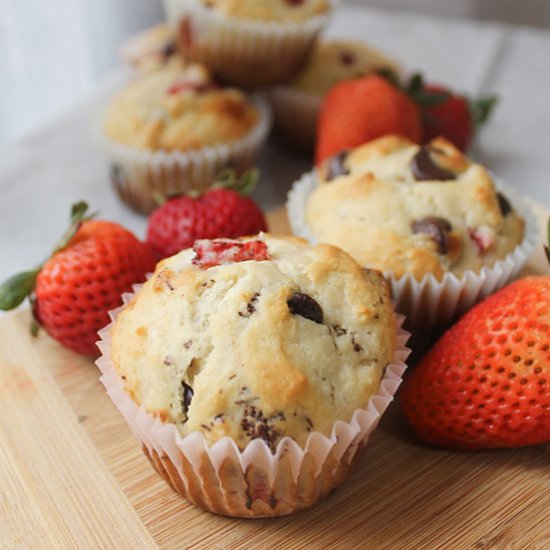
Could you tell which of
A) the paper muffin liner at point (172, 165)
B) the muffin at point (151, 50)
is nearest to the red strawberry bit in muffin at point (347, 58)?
the paper muffin liner at point (172, 165)

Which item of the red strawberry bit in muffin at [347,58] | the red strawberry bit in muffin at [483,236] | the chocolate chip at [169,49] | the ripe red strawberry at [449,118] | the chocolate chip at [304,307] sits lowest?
the ripe red strawberry at [449,118]

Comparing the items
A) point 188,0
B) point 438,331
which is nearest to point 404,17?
point 188,0

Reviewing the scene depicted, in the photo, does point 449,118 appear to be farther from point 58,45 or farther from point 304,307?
point 58,45

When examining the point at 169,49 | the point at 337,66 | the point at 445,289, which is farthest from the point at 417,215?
the point at 169,49

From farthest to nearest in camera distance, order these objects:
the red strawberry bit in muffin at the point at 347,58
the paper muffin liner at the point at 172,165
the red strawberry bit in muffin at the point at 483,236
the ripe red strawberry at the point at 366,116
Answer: the red strawberry bit in muffin at the point at 347,58
the paper muffin liner at the point at 172,165
the ripe red strawberry at the point at 366,116
the red strawberry bit in muffin at the point at 483,236

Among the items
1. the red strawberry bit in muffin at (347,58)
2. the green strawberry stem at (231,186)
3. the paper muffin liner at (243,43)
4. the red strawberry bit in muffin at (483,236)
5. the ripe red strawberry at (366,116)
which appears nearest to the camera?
the red strawberry bit in muffin at (483,236)

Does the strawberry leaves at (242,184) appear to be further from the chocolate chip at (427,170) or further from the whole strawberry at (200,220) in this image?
the chocolate chip at (427,170)
